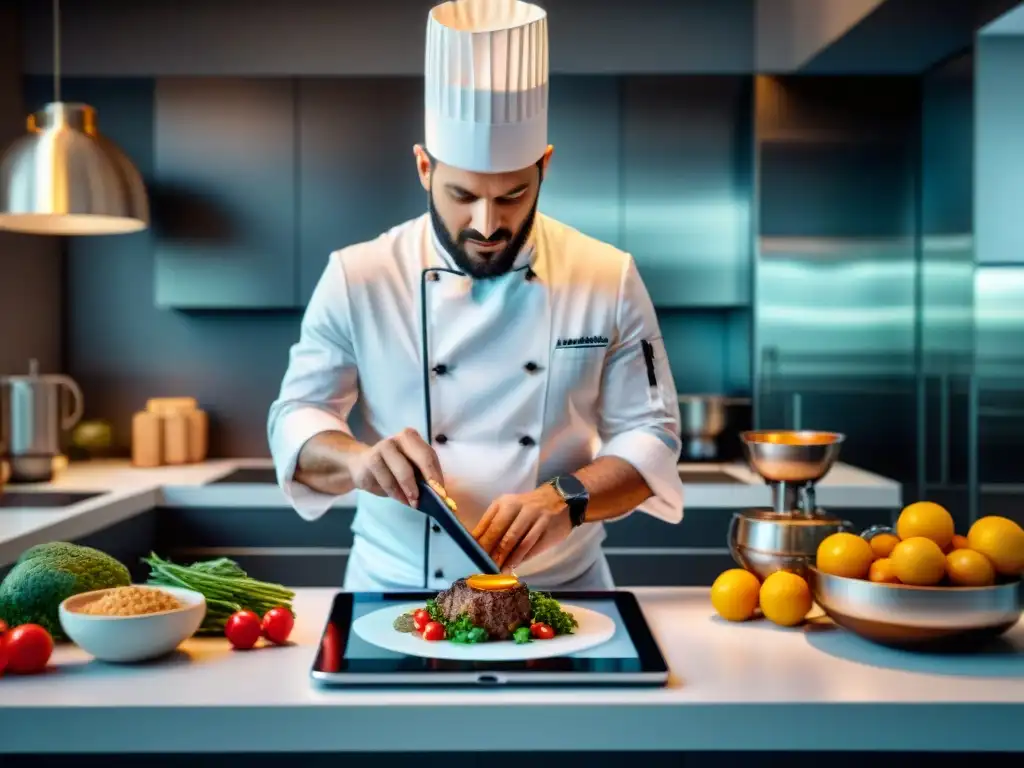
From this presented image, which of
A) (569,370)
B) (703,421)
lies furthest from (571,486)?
(703,421)

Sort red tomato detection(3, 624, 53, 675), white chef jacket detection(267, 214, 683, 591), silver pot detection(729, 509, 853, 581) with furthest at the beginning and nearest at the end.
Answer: white chef jacket detection(267, 214, 683, 591), silver pot detection(729, 509, 853, 581), red tomato detection(3, 624, 53, 675)

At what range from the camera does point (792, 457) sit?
171cm

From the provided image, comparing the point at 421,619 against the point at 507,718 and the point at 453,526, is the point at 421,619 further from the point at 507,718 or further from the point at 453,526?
the point at 507,718

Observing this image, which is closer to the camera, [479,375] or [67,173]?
[479,375]

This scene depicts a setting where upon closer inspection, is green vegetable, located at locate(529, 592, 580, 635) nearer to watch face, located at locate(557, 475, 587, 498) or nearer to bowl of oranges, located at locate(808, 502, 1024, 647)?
watch face, located at locate(557, 475, 587, 498)

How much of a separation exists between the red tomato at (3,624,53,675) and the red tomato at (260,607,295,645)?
10.8 inches

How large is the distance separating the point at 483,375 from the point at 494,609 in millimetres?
656

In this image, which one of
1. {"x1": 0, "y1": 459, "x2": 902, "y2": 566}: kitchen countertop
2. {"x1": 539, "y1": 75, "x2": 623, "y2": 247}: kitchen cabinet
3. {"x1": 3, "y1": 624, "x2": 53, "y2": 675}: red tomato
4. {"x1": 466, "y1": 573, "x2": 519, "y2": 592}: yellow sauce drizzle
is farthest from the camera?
{"x1": 539, "y1": 75, "x2": 623, "y2": 247}: kitchen cabinet

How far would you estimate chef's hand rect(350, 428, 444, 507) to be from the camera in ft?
5.10

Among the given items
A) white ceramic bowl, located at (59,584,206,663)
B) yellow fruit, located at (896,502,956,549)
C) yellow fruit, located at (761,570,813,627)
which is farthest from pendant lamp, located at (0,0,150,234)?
yellow fruit, located at (896,502,956,549)

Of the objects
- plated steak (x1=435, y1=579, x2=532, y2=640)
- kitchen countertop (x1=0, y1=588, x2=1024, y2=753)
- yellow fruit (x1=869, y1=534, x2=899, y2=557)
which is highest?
yellow fruit (x1=869, y1=534, x2=899, y2=557)

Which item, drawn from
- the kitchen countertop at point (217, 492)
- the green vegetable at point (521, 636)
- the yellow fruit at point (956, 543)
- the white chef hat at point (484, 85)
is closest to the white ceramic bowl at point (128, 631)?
the green vegetable at point (521, 636)

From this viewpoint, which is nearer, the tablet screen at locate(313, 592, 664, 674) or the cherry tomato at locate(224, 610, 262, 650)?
the tablet screen at locate(313, 592, 664, 674)

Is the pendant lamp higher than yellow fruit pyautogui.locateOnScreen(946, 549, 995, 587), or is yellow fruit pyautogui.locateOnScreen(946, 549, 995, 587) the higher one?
the pendant lamp
